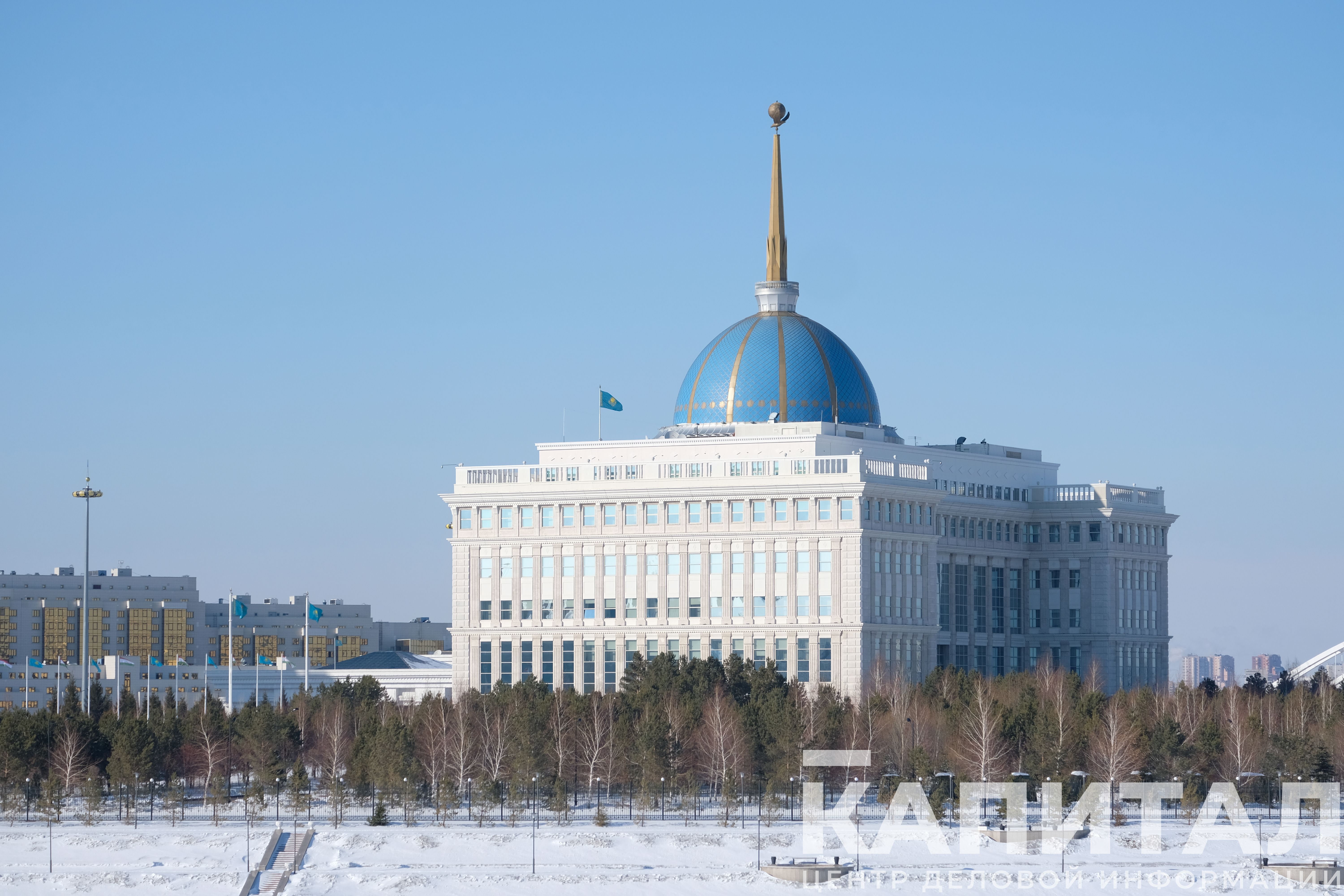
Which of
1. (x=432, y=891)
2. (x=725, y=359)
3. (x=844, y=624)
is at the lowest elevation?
(x=432, y=891)

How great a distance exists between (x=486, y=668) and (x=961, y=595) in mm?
29330

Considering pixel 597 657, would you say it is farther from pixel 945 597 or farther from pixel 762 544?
pixel 945 597

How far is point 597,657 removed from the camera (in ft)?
547

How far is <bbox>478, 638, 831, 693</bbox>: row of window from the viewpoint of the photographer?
160750mm

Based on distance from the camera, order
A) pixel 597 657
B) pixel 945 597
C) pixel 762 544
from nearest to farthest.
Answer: pixel 762 544, pixel 597 657, pixel 945 597

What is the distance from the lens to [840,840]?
113 metres

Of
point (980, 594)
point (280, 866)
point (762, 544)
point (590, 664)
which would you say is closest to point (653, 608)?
point (590, 664)

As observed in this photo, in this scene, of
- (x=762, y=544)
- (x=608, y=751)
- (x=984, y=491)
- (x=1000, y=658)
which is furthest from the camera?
(x=984, y=491)

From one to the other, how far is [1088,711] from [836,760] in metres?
14.8

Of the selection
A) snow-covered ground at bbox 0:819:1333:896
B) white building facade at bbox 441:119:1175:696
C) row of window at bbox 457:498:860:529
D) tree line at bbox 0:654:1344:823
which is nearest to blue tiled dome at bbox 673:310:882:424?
white building facade at bbox 441:119:1175:696

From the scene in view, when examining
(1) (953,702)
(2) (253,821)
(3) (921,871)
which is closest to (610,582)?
(1) (953,702)

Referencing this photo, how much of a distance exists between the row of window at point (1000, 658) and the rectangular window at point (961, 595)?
1.33 m

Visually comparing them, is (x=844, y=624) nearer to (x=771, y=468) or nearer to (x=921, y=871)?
(x=771, y=468)

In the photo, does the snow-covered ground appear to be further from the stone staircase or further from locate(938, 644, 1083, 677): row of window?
locate(938, 644, 1083, 677): row of window
